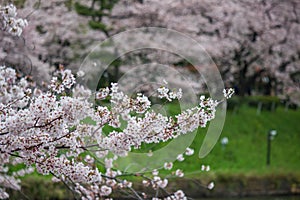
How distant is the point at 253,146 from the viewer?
520 inches

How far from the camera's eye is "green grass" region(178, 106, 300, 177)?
11734mm

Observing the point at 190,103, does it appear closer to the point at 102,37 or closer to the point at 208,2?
the point at 102,37

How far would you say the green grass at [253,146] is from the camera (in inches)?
462

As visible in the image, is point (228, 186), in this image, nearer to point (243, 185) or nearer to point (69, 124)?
point (243, 185)

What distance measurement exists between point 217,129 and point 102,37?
328 cm

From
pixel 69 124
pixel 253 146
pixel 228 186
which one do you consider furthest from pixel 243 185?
pixel 69 124

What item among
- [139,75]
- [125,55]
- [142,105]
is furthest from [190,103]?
[142,105]

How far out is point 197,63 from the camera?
1214cm

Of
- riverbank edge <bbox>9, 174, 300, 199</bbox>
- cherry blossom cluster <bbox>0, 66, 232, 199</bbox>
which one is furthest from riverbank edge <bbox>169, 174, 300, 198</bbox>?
cherry blossom cluster <bbox>0, 66, 232, 199</bbox>

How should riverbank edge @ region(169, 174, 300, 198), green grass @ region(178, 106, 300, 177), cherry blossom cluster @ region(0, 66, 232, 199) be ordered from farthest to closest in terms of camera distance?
green grass @ region(178, 106, 300, 177)
riverbank edge @ region(169, 174, 300, 198)
cherry blossom cluster @ region(0, 66, 232, 199)

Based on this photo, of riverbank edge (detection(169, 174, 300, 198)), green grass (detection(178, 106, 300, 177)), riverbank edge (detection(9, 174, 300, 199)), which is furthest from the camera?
green grass (detection(178, 106, 300, 177))

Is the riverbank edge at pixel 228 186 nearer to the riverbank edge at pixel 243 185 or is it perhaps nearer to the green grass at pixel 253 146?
the riverbank edge at pixel 243 185

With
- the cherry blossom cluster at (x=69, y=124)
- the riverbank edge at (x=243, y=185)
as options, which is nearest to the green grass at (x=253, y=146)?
the riverbank edge at (x=243, y=185)

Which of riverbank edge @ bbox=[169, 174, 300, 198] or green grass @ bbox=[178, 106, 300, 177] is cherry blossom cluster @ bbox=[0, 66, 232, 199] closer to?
riverbank edge @ bbox=[169, 174, 300, 198]
